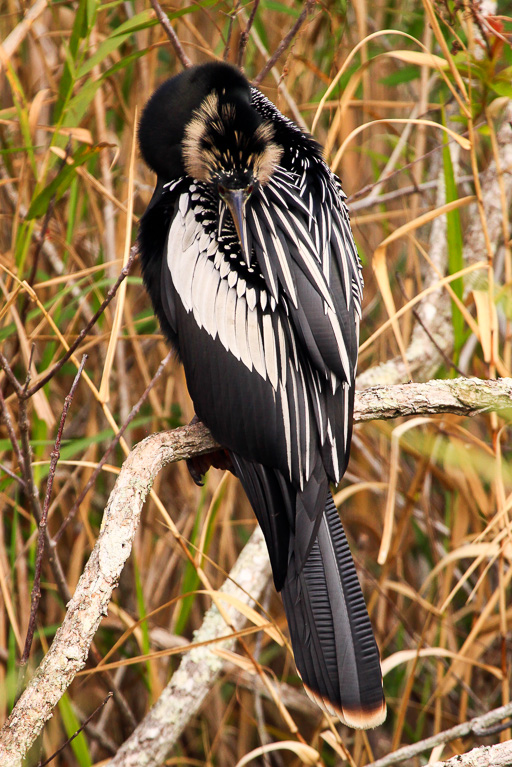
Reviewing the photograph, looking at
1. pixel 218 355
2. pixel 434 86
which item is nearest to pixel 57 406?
pixel 218 355

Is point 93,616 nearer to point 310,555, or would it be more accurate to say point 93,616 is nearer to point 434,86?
point 310,555

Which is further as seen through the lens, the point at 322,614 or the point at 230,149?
the point at 230,149

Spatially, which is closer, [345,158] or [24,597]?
[24,597]

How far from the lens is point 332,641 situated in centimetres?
154

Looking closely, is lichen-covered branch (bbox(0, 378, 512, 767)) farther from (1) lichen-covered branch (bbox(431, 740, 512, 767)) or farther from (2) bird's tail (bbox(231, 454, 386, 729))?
(1) lichen-covered branch (bbox(431, 740, 512, 767))

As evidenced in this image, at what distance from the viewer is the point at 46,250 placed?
2.55m

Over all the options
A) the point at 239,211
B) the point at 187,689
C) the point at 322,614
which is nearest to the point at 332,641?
the point at 322,614

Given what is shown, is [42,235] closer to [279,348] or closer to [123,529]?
[279,348]

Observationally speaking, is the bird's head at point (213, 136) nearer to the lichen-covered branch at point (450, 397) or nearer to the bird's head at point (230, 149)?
the bird's head at point (230, 149)

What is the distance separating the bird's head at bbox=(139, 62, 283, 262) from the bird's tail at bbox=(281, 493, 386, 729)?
29.3 inches

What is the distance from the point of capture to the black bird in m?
1.54

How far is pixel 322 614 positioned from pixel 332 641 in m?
0.06

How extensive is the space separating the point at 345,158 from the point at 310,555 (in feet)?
6.00

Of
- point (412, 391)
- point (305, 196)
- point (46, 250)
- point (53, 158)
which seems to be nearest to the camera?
point (412, 391)
